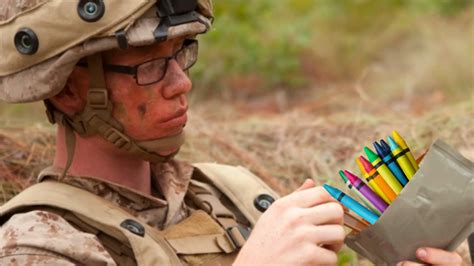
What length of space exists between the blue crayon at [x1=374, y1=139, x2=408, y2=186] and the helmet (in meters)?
0.79

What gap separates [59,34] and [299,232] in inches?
39.5

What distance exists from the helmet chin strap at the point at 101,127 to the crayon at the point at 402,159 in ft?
2.71

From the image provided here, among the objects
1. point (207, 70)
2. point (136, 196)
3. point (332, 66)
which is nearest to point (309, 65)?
point (332, 66)

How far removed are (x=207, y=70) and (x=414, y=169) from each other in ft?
25.9

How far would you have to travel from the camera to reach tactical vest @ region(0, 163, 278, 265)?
333 cm

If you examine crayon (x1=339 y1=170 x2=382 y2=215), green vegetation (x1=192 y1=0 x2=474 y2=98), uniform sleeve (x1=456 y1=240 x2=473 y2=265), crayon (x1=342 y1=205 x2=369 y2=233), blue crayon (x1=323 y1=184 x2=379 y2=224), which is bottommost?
green vegetation (x1=192 y1=0 x2=474 y2=98)

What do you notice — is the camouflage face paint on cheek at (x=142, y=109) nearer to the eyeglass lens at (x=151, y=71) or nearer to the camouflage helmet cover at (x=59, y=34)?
the eyeglass lens at (x=151, y=71)

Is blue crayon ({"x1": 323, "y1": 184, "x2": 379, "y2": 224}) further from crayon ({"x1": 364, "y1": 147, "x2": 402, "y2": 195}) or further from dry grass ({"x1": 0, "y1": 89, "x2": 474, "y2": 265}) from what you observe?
dry grass ({"x1": 0, "y1": 89, "x2": 474, "y2": 265})

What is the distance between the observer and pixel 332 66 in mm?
11992

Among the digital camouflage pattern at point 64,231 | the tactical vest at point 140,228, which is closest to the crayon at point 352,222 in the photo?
the tactical vest at point 140,228

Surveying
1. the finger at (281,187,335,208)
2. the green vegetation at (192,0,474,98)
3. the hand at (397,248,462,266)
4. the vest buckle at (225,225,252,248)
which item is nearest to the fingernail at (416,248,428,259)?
the hand at (397,248,462,266)

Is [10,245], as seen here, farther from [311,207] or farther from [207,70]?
[207,70]

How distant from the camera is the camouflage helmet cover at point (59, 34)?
3334 mm

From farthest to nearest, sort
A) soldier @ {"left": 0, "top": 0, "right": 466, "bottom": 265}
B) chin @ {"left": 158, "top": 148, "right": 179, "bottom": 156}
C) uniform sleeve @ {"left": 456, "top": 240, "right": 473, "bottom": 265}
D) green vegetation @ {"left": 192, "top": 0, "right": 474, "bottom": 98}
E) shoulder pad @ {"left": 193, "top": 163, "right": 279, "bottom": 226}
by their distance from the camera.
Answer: green vegetation @ {"left": 192, "top": 0, "right": 474, "bottom": 98}
uniform sleeve @ {"left": 456, "top": 240, "right": 473, "bottom": 265}
shoulder pad @ {"left": 193, "top": 163, "right": 279, "bottom": 226}
chin @ {"left": 158, "top": 148, "right": 179, "bottom": 156}
soldier @ {"left": 0, "top": 0, "right": 466, "bottom": 265}
